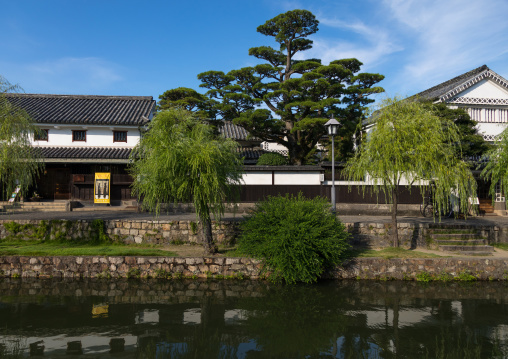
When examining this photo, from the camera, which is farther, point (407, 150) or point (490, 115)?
point (490, 115)

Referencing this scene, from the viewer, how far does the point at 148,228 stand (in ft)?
48.6

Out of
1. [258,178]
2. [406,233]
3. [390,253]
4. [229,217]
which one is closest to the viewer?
[390,253]

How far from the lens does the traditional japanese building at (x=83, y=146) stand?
21.9 m

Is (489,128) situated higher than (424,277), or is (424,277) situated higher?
(489,128)

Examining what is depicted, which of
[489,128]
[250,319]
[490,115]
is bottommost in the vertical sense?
[250,319]

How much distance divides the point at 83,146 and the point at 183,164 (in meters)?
15.5

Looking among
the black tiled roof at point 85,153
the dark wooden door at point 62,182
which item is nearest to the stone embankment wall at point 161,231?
the black tiled roof at point 85,153

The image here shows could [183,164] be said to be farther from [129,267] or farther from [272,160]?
[272,160]

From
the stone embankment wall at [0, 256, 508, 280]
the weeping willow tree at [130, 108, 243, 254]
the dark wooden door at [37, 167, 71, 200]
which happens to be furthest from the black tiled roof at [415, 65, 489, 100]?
the dark wooden door at [37, 167, 71, 200]

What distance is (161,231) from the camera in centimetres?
1476

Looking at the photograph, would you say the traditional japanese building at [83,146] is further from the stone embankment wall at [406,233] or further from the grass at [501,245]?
the grass at [501,245]

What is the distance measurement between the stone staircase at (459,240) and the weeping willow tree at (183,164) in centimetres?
902

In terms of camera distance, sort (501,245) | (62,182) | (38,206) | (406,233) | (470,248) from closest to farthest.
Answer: (470,248)
(501,245)
(406,233)
(38,206)
(62,182)

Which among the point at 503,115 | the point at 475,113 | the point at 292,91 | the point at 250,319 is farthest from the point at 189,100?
the point at 503,115
